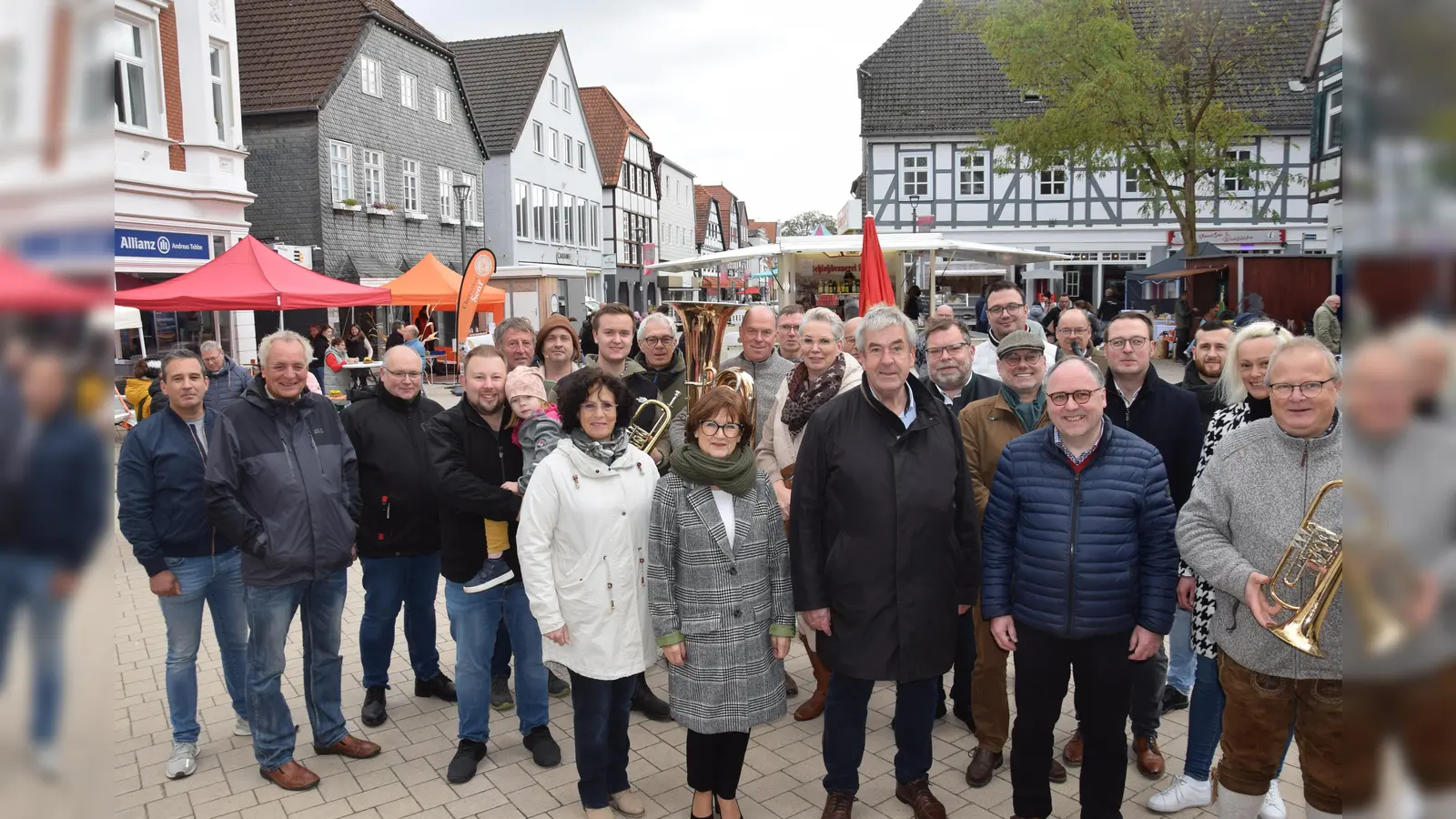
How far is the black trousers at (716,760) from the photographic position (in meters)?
3.93

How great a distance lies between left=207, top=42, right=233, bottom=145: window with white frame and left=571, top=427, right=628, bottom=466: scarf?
16329 mm

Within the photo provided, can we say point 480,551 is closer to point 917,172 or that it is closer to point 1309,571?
point 1309,571

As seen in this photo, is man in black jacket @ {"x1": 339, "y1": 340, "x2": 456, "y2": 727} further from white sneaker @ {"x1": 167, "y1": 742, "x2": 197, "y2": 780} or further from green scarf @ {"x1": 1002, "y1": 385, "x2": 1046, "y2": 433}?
green scarf @ {"x1": 1002, "y1": 385, "x2": 1046, "y2": 433}

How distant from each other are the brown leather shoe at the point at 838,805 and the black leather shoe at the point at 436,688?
2.34 meters

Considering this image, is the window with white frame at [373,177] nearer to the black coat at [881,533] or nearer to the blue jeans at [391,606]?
the blue jeans at [391,606]

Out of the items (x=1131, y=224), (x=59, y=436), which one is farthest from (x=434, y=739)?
(x=1131, y=224)

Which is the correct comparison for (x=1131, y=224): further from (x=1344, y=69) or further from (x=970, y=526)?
(x=1344, y=69)

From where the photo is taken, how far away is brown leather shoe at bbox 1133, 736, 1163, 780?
4340 mm

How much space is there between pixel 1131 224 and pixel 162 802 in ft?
102

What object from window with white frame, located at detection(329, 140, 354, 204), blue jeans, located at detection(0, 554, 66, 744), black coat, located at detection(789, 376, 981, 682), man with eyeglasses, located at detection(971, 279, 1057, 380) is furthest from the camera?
window with white frame, located at detection(329, 140, 354, 204)

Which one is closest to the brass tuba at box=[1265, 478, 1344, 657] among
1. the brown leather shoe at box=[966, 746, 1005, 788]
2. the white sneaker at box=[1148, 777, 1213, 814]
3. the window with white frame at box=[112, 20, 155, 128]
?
the white sneaker at box=[1148, 777, 1213, 814]

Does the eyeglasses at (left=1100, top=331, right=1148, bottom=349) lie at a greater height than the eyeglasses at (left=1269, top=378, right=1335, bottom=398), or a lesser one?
greater

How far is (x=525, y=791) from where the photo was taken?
4324 mm

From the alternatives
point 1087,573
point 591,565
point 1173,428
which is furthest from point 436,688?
point 1173,428
